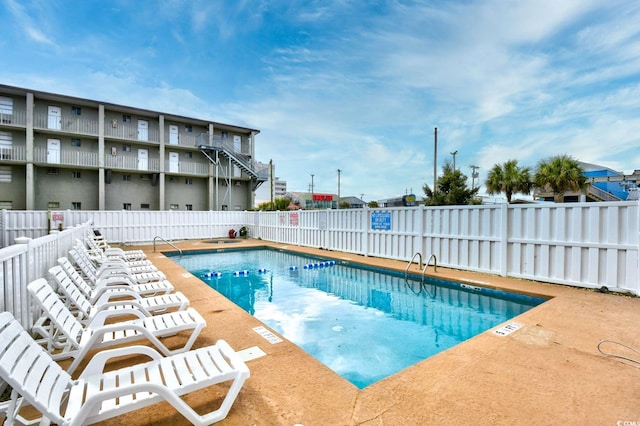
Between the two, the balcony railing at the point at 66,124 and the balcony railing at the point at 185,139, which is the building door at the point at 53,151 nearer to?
the balcony railing at the point at 66,124

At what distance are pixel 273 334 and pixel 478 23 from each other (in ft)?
37.4

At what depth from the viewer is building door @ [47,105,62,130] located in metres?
20.9

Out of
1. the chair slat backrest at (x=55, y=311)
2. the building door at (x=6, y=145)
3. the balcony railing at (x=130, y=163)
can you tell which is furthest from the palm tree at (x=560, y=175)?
the building door at (x=6, y=145)

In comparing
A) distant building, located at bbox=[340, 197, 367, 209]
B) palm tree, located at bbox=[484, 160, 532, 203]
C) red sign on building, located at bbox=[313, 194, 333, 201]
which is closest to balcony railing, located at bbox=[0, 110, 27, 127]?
distant building, located at bbox=[340, 197, 367, 209]

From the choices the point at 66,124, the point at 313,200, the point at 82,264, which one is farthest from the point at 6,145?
the point at 313,200

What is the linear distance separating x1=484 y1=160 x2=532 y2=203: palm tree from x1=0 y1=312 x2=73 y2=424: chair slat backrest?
91.5 ft

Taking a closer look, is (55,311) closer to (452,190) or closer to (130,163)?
(130,163)

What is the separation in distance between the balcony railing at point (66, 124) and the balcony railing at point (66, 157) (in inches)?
59.8

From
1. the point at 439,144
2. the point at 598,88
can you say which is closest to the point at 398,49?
the point at 598,88

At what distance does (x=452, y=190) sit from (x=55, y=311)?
25.1 meters

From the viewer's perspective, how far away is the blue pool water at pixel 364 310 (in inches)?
166

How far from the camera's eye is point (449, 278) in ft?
24.2

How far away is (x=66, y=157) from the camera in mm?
20953

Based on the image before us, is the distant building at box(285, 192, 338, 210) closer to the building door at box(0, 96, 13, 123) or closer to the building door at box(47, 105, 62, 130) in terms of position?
the building door at box(47, 105, 62, 130)
